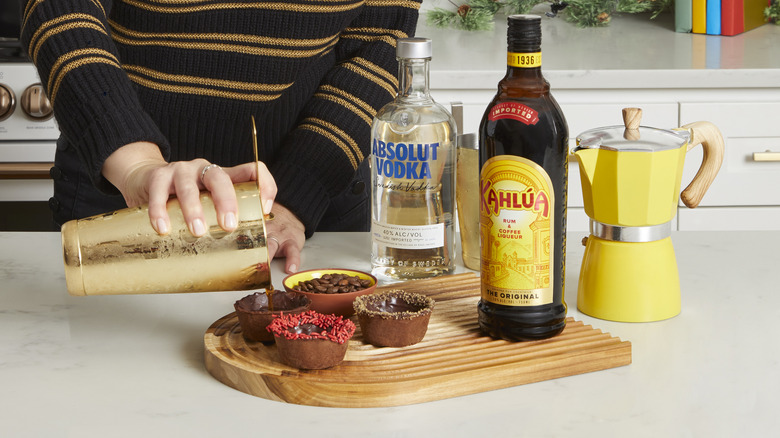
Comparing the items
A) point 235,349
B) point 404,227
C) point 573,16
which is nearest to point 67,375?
point 235,349

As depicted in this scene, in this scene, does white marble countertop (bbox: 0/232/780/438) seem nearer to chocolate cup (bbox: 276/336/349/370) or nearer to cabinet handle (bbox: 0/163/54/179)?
chocolate cup (bbox: 276/336/349/370)

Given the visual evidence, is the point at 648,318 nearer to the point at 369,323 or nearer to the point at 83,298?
the point at 369,323

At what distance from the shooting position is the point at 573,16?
2.40 metres

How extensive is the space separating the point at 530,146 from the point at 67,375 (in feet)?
1.46

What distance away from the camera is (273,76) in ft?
4.06

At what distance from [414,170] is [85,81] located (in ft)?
1.25

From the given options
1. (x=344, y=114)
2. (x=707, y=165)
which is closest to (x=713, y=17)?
(x=344, y=114)

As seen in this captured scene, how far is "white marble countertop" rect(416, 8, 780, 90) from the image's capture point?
1846mm

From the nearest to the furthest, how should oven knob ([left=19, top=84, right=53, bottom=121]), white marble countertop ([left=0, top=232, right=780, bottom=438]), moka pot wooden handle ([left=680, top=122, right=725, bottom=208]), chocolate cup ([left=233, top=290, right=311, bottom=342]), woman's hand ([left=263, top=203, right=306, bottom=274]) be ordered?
white marble countertop ([left=0, top=232, right=780, bottom=438]), chocolate cup ([left=233, top=290, right=311, bottom=342]), moka pot wooden handle ([left=680, top=122, right=725, bottom=208]), woman's hand ([left=263, top=203, right=306, bottom=274]), oven knob ([left=19, top=84, right=53, bottom=121])

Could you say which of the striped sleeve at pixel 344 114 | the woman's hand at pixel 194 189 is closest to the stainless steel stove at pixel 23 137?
the striped sleeve at pixel 344 114

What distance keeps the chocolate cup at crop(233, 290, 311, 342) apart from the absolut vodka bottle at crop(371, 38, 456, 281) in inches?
7.1

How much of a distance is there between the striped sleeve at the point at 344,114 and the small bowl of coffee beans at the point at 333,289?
1.08 ft

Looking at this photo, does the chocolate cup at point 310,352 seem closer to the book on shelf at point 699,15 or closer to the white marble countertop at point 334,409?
the white marble countertop at point 334,409

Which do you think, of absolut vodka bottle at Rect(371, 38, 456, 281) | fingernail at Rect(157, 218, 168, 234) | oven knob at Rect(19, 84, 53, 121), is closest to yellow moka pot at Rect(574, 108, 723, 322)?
absolut vodka bottle at Rect(371, 38, 456, 281)
